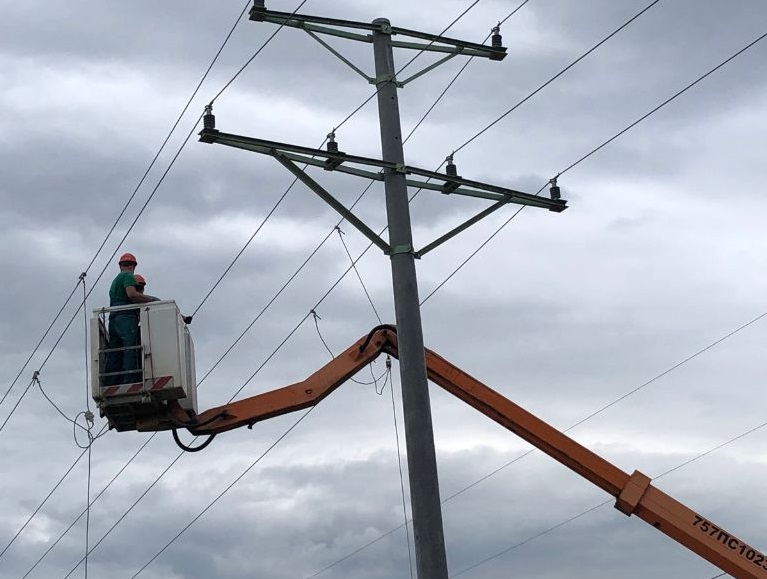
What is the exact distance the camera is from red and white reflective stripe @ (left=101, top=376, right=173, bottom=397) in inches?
539

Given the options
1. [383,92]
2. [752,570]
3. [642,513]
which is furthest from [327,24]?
[752,570]

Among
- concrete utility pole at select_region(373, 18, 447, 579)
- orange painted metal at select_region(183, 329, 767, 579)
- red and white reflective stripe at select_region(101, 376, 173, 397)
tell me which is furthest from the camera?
orange painted metal at select_region(183, 329, 767, 579)

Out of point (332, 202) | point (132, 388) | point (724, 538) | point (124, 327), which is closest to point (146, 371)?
point (132, 388)

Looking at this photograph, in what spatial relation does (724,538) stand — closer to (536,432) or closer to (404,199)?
(536,432)

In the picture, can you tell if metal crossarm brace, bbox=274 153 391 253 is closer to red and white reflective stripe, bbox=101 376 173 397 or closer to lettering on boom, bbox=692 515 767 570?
red and white reflective stripe, bbox=101 376 173 397

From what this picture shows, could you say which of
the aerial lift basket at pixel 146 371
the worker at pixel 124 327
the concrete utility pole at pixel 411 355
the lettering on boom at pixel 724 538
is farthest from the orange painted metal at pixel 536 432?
the concrete utility pole at pixel 411 355

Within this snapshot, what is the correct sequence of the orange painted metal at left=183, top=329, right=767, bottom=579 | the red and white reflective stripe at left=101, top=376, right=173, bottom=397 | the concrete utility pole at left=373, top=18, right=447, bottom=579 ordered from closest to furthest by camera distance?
the concrete utility pole at left=373, top=18, right=447, bottom=579 → the red and white reflective stripe at left=101, top=376, right=173, bottom=397 → the orange painted metal at left=183, top=329, right=767, bottom=579

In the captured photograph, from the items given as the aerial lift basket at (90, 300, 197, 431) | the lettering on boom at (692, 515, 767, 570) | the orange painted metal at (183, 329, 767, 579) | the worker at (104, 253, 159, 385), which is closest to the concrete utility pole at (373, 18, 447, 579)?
the orange painted metal at (183, 329, 767, 579)

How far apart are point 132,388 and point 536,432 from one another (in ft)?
15.4

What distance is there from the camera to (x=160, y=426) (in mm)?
14141

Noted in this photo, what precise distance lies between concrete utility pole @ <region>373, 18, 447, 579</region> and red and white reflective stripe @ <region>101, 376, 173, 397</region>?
3103mm

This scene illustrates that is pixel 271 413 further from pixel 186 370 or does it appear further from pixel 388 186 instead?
pixel 388 186

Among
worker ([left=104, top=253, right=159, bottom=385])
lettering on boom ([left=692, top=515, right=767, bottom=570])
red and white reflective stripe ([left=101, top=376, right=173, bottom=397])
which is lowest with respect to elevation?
lettering on boom ([left=692, top=515, right=767, bottom=570])

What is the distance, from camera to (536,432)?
48.5 ft
